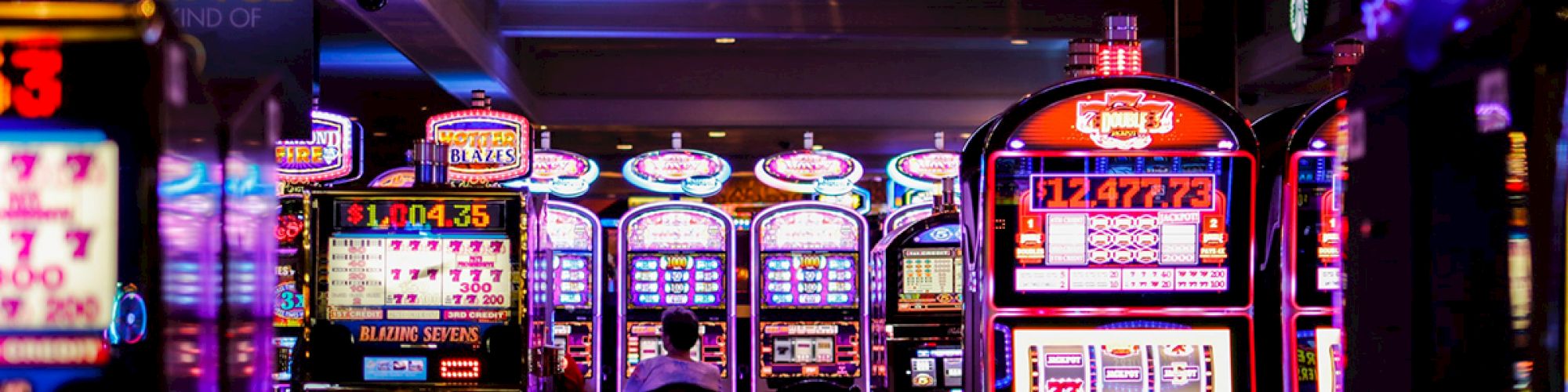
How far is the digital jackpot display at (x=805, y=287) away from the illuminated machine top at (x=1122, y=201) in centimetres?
479

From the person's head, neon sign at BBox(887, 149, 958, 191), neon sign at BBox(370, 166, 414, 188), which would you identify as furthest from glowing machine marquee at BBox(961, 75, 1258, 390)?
neon sign at BBox(887, 149, 958, 191)

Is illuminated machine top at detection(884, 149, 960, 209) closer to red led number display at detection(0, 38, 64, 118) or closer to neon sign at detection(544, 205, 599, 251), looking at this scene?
neon sign at detection(544, 205, 599, 251)

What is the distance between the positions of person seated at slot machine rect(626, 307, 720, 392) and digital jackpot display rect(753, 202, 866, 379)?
3651mm

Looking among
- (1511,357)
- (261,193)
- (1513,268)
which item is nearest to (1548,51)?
(1513,268)

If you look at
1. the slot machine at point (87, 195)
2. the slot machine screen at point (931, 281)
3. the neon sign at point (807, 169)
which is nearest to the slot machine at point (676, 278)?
the slot machine screen at point (931, 281)

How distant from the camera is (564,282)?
9.27 m

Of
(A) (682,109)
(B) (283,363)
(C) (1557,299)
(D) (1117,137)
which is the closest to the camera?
(C) (1557,299)

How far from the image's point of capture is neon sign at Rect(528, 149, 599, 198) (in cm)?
1072

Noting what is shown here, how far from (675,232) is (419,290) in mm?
3712

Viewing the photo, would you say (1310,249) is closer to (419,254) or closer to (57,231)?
(419,254)

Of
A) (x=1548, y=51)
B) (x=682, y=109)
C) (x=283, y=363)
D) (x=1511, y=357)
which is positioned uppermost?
(x=682, y=109)

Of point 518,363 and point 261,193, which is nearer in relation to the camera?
point 261,193

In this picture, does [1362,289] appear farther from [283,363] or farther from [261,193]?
[283,363]

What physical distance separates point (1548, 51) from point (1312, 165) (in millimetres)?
3095
